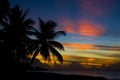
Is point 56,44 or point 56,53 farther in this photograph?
point 56,44

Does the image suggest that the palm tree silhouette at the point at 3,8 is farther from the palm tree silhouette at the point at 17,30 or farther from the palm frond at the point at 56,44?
the palm frond at the point at 56,44

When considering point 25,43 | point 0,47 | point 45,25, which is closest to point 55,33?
point 45,25

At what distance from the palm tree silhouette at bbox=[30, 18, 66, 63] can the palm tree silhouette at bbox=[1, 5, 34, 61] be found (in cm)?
225

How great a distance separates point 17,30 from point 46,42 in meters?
5.60

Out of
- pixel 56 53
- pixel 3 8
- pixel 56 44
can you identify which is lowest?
pixel 56 53

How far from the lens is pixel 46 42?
39656 mm

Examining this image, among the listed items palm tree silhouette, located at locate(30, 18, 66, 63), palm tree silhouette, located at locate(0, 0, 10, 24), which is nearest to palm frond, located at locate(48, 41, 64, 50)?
palm tree silhouette, located at locate(30, 18, 66, 63)

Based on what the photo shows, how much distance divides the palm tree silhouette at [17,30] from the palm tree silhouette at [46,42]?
225cm

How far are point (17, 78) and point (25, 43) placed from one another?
17968 mm

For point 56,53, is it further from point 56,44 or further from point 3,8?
point 3,8

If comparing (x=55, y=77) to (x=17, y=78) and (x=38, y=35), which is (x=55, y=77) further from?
(x=38, y=35)

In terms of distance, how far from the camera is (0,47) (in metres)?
25.9

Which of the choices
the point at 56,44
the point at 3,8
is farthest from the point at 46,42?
the point at 3,8

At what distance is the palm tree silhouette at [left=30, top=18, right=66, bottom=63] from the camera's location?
127 ft
